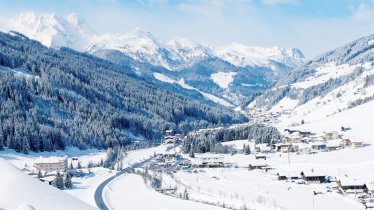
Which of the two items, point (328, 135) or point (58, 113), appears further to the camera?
point (58, 113)

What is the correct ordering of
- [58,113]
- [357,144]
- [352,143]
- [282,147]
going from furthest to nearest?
[58,113] → [282,147] → [352,143] → [357,144]

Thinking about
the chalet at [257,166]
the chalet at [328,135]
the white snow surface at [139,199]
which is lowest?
the white snow surface at [139,199]

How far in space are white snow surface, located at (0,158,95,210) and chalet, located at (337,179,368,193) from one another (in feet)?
180

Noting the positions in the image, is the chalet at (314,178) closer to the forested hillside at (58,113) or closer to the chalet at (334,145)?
the chalet at (334,145)

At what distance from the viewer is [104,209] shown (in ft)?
178

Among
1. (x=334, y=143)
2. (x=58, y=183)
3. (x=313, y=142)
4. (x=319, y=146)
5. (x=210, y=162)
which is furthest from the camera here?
(x=313, y=142)

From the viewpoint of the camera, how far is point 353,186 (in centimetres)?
6544

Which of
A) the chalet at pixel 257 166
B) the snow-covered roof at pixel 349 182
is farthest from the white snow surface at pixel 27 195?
the chalet at pixel 257 166

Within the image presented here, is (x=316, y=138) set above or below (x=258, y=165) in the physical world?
above

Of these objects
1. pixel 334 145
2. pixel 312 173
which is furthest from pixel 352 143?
pixel 312 173

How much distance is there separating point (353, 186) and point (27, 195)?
57.3 meters

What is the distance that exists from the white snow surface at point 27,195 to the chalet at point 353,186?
180 ft

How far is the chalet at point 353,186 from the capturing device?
64.5m

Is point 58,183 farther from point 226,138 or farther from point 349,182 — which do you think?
point 226,138
